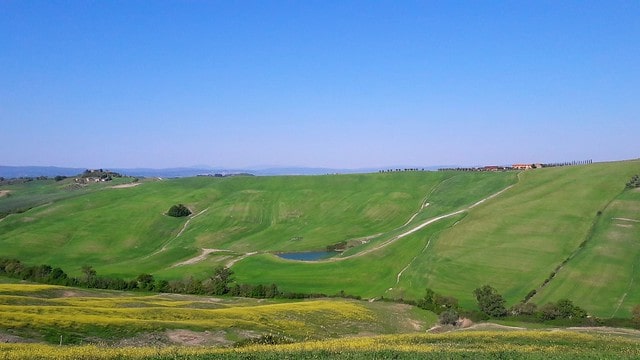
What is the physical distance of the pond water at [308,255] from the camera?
143 metres

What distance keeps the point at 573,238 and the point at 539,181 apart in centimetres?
5673

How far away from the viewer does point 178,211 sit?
19112cm

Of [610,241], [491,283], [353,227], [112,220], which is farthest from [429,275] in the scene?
[112,220]

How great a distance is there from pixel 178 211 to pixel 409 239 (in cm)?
9690

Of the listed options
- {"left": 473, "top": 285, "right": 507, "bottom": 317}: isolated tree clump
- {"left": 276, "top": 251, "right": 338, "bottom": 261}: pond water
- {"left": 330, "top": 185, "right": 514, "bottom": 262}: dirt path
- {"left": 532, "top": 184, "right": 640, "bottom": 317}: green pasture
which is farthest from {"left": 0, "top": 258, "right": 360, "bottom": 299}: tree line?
{"left": 276, "top": 251, "right": 338, "bottom": 261}: pond water

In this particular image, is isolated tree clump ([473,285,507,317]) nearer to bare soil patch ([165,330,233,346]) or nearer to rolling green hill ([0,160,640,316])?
rolling green hill ([0,160,640,316])

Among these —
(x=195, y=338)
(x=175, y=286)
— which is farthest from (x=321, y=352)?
(x=175, y=286)

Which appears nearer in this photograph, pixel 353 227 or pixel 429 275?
pixel 429 275

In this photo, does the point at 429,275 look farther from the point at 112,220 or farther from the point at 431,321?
the point at 112,220

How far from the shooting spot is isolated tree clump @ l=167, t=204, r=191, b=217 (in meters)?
190

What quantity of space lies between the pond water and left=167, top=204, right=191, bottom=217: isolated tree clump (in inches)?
2380

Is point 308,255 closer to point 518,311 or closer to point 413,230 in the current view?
point 413,230

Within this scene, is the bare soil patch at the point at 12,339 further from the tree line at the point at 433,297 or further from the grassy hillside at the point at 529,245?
the grassy hillside at the point at 529,245

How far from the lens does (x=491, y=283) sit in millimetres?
100312
